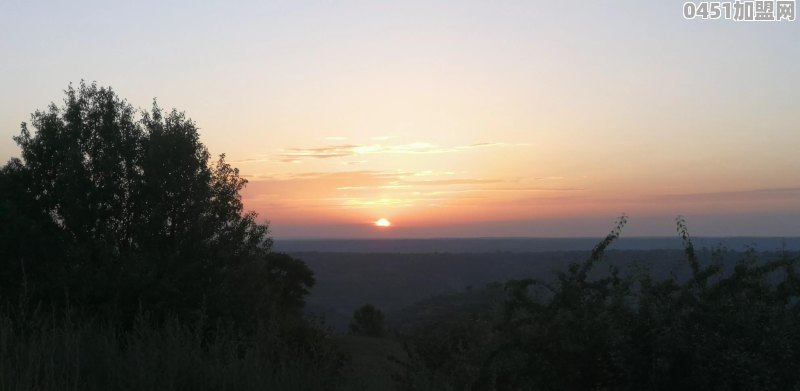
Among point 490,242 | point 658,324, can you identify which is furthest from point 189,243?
point 490,242

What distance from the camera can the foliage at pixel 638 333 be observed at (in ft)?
24.0

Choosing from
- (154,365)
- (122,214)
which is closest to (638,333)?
(154,365)

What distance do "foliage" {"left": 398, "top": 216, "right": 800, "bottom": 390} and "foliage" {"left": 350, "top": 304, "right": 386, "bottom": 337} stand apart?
165ft

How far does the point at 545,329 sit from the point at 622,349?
3.36 feet

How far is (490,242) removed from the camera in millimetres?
198000

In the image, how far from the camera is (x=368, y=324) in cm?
5978

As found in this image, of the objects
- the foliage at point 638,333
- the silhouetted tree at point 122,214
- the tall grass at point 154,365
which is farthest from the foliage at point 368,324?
the tall grass at point 154,365

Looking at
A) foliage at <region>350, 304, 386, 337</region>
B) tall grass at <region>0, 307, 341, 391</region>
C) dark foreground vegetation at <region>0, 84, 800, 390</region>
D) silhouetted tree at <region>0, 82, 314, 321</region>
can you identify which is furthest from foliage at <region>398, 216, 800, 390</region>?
foliage at <region>350, 304, 386, 337</region>

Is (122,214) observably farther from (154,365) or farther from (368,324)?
(368,324)

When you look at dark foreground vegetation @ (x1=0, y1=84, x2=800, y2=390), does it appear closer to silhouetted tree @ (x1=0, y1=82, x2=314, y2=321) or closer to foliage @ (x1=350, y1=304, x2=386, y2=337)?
silhouetted tree @ (x1=0, y1=82, x2=314, y2=321)

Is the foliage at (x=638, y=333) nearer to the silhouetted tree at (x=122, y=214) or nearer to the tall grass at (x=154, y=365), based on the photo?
the tall grass at (x=154, y=365)

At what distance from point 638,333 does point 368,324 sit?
174 feet

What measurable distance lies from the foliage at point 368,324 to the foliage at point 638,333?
165ft

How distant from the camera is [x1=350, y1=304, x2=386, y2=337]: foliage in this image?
59.0m
